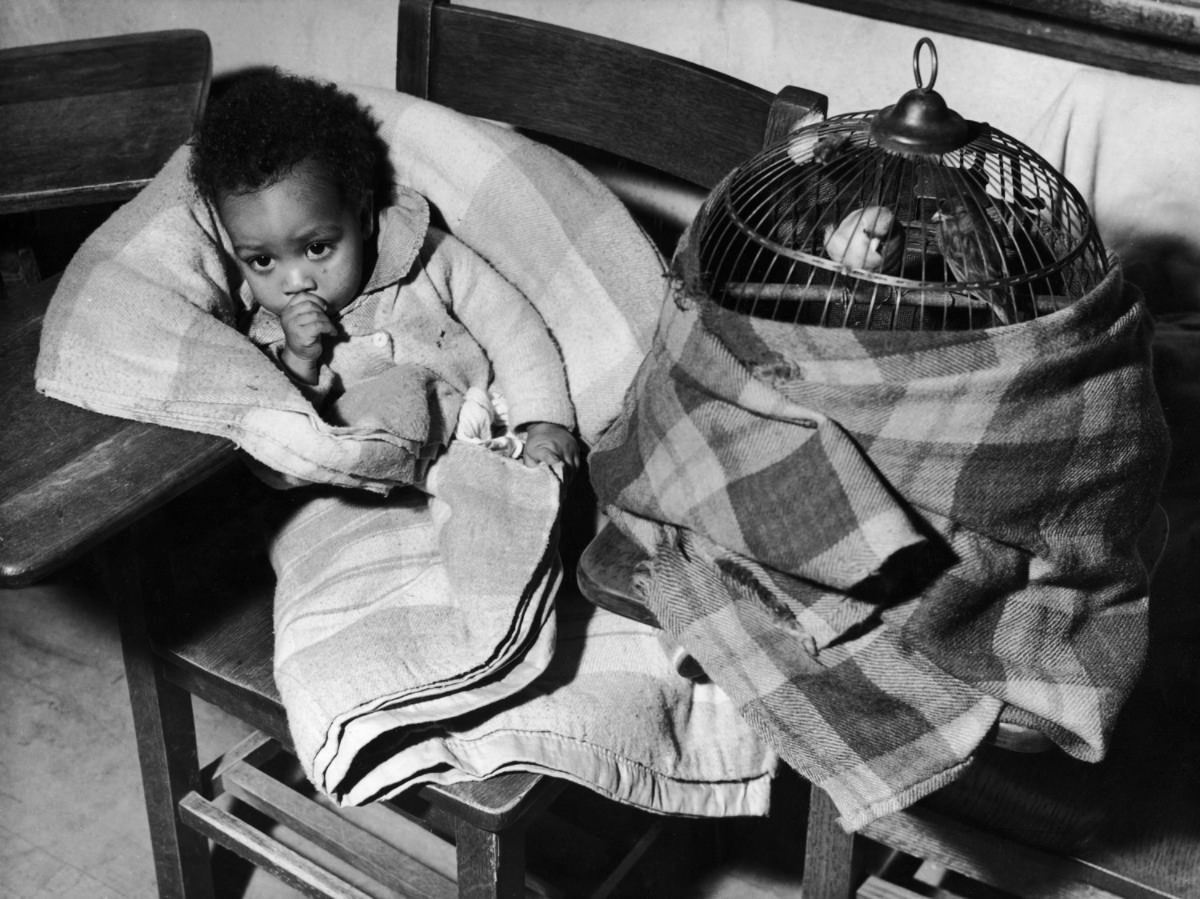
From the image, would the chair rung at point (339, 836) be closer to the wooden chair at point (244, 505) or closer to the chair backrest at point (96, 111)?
the wooden chair at point (244, 505)

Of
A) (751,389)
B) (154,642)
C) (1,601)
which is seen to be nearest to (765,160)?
(751,389)

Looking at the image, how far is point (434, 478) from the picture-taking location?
58.2 inches

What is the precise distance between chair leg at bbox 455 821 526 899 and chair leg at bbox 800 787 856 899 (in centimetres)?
32

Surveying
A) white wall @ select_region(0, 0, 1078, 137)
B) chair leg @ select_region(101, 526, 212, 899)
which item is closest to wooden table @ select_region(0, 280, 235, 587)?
chair leg @ select_region(101, 526, 212, 899)

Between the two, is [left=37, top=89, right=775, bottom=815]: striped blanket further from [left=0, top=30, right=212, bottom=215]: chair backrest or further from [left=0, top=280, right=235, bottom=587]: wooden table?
[left=0, top=30, right=212, bottom=215]: chair backrest

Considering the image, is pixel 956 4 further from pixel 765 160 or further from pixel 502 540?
pixel 502 540

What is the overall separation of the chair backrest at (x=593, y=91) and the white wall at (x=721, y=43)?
0.36 metres

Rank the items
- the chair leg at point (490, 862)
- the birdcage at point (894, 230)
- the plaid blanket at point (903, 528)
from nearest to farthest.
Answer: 1. the plaid blanket at point (903, 528)
2. the birdcage at point (894, 230)
3. the chair leg at point (490, 862)

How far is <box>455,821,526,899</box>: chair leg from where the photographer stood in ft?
4.56

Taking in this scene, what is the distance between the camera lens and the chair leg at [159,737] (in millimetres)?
1499

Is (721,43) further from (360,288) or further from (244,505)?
(244,505)

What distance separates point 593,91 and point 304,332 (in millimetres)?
479

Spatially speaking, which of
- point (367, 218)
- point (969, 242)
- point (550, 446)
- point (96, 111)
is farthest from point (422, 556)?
point (96, 111)

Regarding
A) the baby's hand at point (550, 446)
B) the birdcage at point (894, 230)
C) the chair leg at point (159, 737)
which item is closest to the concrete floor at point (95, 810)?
the chair leg at point (159, 737)
